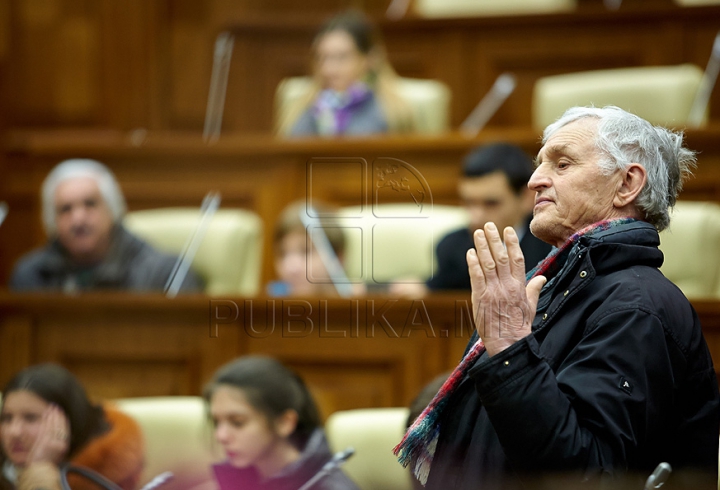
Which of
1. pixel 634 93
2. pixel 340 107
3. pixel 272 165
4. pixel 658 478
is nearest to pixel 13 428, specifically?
pixel 658 478

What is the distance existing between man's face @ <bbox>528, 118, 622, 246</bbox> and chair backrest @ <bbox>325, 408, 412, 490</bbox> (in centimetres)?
52

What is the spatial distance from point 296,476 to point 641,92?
1.62m

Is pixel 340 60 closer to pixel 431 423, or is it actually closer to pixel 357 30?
pixel 357 30

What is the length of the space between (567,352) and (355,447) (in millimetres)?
569

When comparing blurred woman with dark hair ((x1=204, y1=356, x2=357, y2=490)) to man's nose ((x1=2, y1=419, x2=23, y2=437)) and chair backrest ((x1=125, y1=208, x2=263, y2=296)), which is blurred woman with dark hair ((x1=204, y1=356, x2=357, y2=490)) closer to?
man's nose ((x1=2, y1=419, x2=23, y2=437))

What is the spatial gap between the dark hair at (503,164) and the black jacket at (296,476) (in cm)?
79

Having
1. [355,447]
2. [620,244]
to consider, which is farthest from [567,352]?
[355,447]

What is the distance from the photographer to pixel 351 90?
254 centimetres

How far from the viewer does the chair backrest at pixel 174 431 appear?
1.31 meters

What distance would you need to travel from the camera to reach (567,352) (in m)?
0.85

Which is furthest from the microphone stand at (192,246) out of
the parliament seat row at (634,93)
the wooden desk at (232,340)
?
the parliament seat row at (634,93)

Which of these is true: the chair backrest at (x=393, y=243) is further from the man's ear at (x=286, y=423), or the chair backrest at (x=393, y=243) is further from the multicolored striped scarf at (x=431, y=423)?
the multicolored striped scarf at (x=431, y=423)

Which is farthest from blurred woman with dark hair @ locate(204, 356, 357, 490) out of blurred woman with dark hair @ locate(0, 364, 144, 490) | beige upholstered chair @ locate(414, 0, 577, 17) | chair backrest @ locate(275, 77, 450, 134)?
beige upholstered chair @ locate(414, 0, 577, 17)

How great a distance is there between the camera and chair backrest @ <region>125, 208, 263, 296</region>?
224 centimetres
